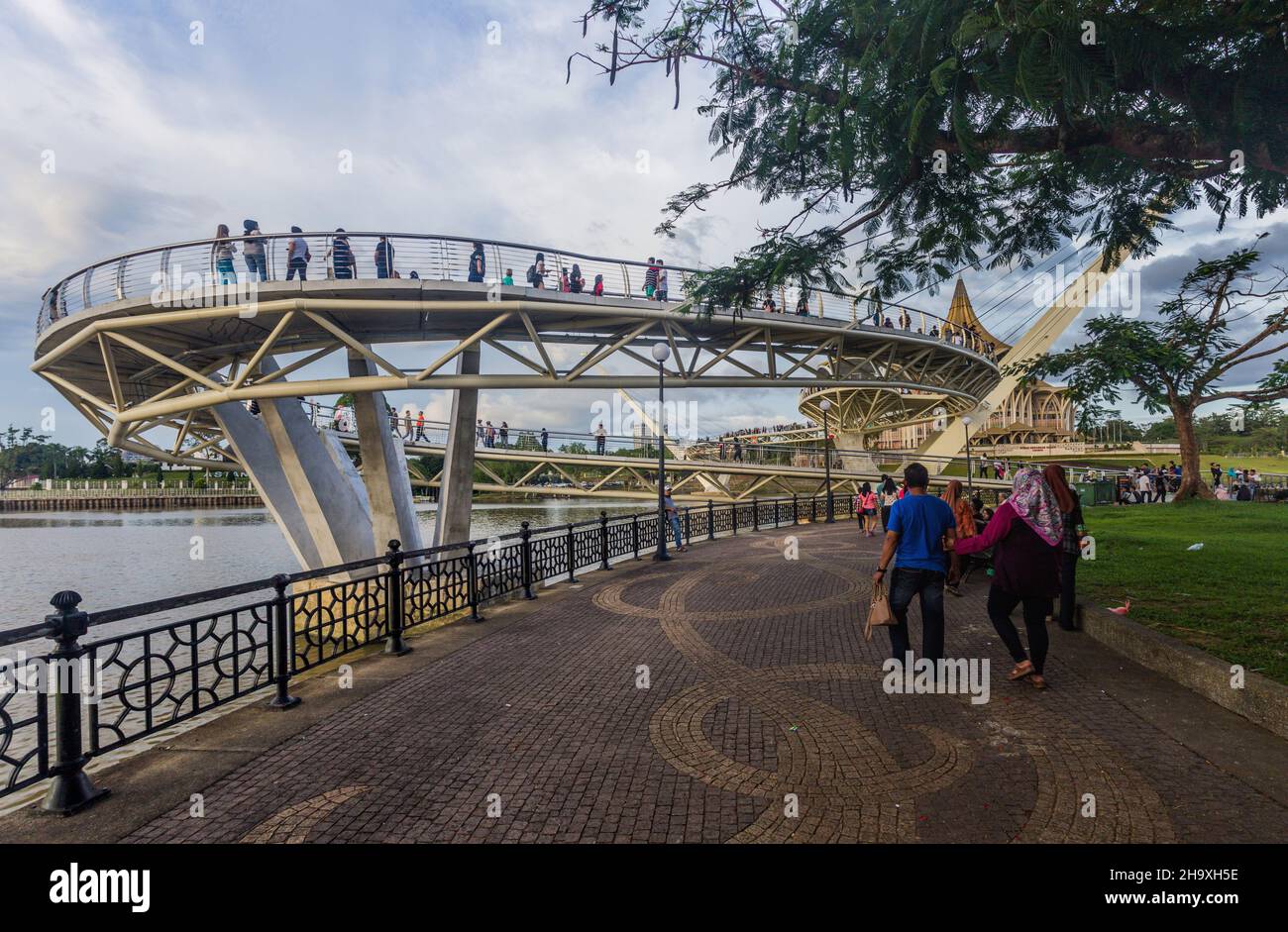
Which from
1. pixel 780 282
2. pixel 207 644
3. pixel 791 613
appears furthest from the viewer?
pixel 207 644

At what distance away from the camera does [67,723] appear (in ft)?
12.0

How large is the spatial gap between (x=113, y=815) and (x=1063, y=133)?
8316 millimetres

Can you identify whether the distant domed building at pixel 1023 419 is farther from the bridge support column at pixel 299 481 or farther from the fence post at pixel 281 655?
the fence post at pixel 281 655

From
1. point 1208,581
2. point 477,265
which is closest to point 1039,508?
point 1208,581

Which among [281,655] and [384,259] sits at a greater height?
[384,259]

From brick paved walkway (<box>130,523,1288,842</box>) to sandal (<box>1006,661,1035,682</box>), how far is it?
11 cm

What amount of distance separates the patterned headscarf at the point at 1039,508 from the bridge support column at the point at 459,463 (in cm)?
1273

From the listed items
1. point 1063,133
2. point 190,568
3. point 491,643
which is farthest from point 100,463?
point 1063,133

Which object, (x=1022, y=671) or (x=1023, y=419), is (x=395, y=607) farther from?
(x=1023, y=419)

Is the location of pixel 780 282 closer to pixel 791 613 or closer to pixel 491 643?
pixel 791 613

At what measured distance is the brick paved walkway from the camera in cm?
325

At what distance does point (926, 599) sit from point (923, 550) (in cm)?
43

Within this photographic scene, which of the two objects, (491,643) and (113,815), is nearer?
(113,815)
